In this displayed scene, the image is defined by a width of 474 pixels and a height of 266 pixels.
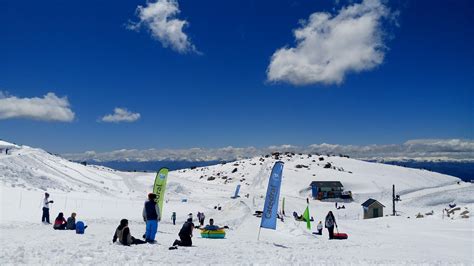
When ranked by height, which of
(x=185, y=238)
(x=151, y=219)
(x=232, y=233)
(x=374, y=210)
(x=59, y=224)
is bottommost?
(x=374, y=210)

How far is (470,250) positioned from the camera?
1923 cm

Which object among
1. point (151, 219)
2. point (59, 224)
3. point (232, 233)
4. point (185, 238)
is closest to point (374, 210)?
point (232, 233)

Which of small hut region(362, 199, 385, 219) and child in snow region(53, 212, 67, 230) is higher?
child in snow region(53, 212, 67, 230)

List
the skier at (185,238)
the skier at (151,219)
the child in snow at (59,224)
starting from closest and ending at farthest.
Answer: the skier at (151,219)
the skier at (185,238)
the child in snow at (59,224)

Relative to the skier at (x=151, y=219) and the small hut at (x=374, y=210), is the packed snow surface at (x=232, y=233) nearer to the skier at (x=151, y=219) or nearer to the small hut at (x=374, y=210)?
the skier at (x=151, y=219)

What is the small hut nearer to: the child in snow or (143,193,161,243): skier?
the child in snow

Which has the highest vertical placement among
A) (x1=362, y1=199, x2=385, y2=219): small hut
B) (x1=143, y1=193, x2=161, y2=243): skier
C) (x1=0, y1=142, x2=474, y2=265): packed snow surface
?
(x1=143, y1=193, x2=161, y2=243): skier

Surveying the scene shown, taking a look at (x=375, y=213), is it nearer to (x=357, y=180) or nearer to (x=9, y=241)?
(x=357, y=180)

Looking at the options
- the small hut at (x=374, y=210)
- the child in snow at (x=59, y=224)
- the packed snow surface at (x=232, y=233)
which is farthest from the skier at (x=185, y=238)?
the small hut at (x=374, y=210)

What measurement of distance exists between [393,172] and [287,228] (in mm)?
102918

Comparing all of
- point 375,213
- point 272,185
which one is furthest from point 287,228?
point 375,213

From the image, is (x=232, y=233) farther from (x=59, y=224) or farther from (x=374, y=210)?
(x=374, y=210)

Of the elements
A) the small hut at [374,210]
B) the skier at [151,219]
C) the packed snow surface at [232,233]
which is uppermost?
the skier at [151,219]

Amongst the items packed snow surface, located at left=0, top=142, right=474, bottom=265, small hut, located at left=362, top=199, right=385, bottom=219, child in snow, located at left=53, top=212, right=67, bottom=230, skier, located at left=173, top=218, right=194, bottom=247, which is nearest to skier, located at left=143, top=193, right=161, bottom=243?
packed snow surface, located at left=0, top=142, right=474, bottom=265
